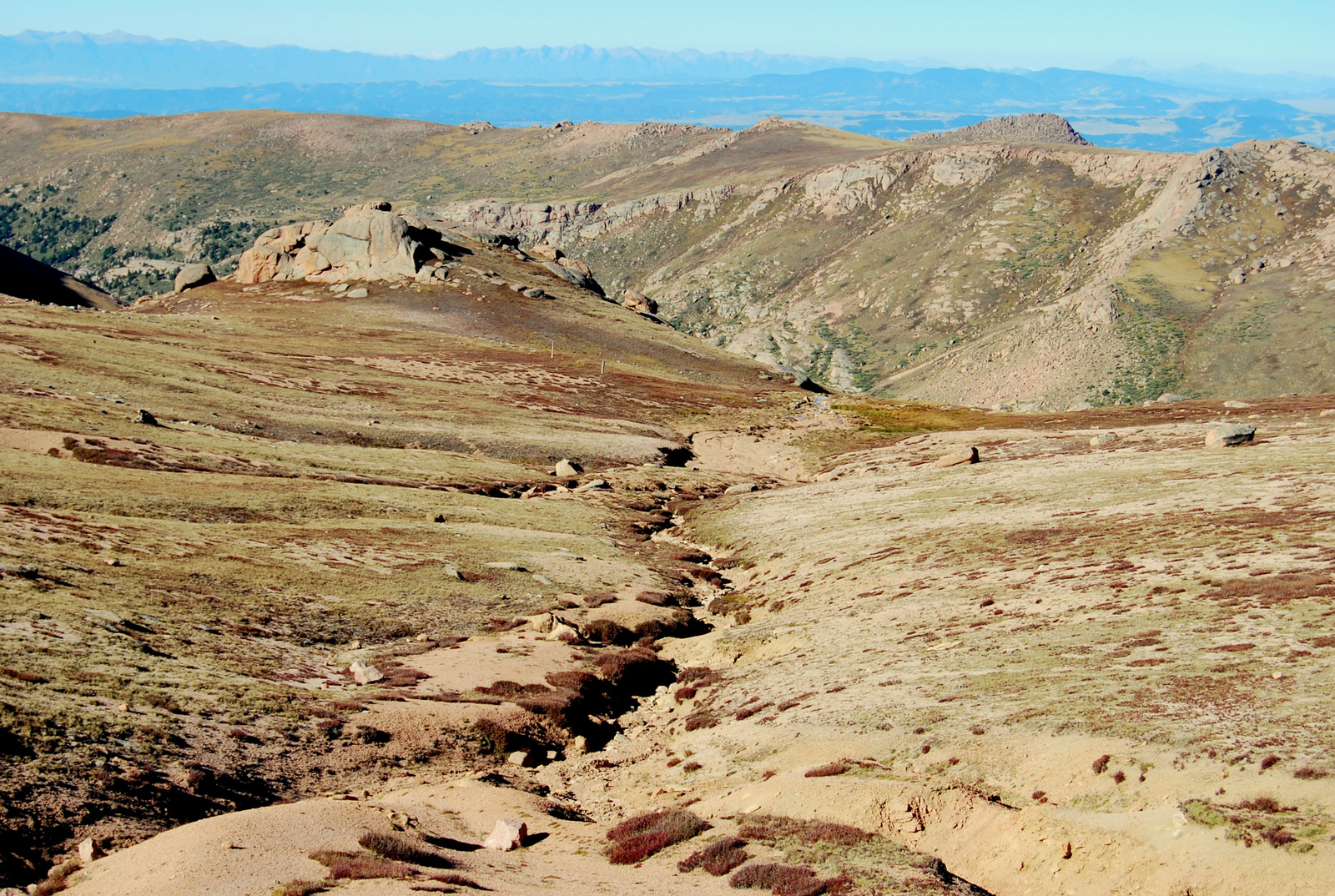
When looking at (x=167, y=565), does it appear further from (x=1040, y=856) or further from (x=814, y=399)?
(x=814, y=399)

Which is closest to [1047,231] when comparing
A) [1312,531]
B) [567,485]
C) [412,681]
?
[567,485]

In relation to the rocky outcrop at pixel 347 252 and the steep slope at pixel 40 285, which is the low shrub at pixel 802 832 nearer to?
the rocky outcrop at pixel 347 252

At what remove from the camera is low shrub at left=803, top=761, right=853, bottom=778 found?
2284cm

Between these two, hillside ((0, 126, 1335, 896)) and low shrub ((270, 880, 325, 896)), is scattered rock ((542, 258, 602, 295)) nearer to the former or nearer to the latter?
hillside ((0, 126, 1335, 896))

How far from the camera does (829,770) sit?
2300 cm

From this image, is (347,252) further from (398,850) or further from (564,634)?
(398,850)

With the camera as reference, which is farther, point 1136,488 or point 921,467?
point 921,467

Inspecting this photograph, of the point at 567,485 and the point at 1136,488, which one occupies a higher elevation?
the point at 1136,488

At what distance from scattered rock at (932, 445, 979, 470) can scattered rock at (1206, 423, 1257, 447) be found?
14.6 m

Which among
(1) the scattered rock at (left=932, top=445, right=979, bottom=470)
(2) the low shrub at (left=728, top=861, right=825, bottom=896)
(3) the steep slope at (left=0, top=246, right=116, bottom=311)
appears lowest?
(2) the low shrub at (left=728, top=861, right=825, bottom=896)

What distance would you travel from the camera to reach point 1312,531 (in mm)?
32312

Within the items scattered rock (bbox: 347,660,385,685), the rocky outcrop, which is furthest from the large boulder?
scattered rock (bbox: 347,660,385,685)

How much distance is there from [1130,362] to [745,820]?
142490 mm

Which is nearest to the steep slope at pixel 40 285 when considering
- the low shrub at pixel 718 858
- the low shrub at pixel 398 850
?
the low shrub at pixel 398 850
